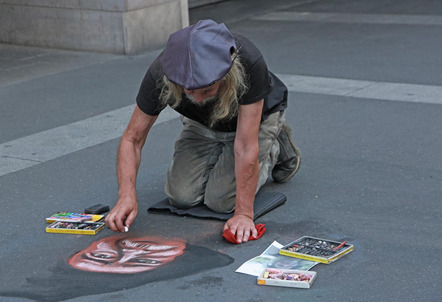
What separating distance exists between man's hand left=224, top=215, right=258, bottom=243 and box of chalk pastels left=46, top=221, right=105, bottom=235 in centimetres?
76

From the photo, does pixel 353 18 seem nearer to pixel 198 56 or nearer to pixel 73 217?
pixel 73 217

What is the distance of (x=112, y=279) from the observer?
3859mm

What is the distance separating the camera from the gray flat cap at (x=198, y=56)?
3752 millimetres

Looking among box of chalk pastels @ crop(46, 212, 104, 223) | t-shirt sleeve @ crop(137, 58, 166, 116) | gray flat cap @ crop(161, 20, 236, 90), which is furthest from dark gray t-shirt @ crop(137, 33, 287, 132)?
box of chalk pastels @ crop(46, 212, 104, 223)

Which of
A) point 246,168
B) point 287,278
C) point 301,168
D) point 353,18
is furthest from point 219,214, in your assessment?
point 353,18

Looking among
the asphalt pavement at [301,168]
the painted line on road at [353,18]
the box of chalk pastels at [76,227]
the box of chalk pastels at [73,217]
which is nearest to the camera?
the asphalt pavement at [301,168]

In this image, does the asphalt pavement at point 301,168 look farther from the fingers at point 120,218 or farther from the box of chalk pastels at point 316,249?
the fingers at point 120,218

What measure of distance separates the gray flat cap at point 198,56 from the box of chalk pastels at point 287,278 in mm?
961

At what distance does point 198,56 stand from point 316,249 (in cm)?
118

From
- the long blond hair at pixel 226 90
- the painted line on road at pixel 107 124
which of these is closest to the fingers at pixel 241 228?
the long blond hair at pixel 226 90

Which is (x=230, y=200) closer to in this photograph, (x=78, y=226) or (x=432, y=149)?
(x=78, y=226)

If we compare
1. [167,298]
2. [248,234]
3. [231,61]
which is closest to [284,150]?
[248,234]

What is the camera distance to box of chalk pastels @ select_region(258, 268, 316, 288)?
370cm

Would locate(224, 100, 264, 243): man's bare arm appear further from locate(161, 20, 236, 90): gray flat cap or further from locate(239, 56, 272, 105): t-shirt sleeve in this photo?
locate(161, 20, 236, 90): gray flat cap
